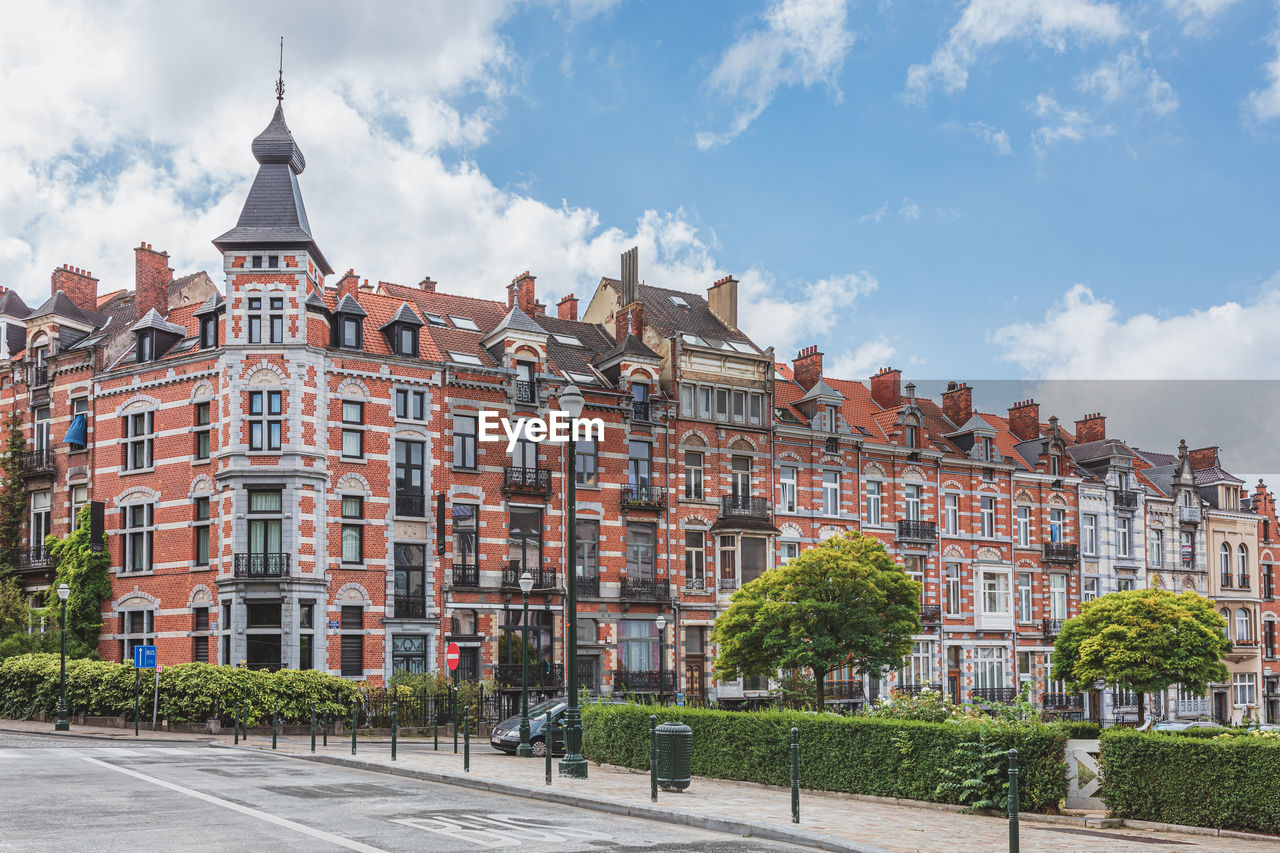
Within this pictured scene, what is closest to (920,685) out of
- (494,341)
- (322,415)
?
(494,341)

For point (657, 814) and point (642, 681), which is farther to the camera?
point (642, 681)

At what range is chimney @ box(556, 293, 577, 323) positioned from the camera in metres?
53.7

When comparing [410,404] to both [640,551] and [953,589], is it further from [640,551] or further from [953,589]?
[953,589]

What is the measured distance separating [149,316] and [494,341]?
1180 cm

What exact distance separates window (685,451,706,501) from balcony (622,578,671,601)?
3801mm

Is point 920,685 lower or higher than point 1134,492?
lower

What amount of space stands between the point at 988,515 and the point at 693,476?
15.9 metres

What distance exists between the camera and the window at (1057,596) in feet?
189

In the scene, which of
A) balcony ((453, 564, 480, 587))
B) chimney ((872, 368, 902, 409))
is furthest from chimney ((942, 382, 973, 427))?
balcony ((453, 564, 480, 587))

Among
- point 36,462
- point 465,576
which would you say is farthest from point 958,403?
point 36,462

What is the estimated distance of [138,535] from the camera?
139 ft

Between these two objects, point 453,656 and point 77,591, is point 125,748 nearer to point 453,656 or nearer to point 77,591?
point 453,656

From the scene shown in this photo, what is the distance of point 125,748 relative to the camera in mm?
28516

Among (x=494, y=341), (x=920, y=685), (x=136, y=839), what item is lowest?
(x=920, y=685)
